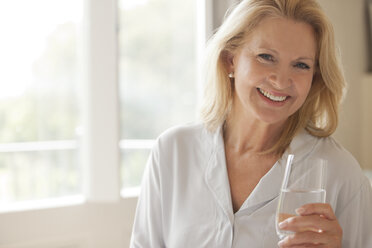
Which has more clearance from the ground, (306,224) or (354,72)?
(354,72)

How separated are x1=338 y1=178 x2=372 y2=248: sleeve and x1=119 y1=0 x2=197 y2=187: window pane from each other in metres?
2.02

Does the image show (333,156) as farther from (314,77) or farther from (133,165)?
(133,165)

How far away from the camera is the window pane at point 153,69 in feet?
10.4

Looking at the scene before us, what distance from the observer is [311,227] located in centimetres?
108

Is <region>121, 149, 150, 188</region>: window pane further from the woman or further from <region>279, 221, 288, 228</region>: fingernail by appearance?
<region>279, 221, 288, 228</region>: fingernail

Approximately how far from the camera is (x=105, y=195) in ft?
9.58

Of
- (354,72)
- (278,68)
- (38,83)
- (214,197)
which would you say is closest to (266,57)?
Answer: (278,68)

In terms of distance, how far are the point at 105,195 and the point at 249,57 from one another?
5.54 feet

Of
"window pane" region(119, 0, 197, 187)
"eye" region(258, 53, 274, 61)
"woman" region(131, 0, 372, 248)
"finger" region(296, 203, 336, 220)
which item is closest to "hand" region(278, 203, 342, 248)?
"finger" region(296, 203, 336, 220)

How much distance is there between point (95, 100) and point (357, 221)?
6.10 ft

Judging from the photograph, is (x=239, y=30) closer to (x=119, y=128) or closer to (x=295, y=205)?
(x=295, y=205)

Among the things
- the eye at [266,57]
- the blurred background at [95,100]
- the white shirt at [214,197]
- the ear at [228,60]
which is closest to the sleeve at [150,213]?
the white shirt at [214,197]

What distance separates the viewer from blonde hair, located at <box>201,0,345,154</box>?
4.83ft

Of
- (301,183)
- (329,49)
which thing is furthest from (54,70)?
(301,183)
